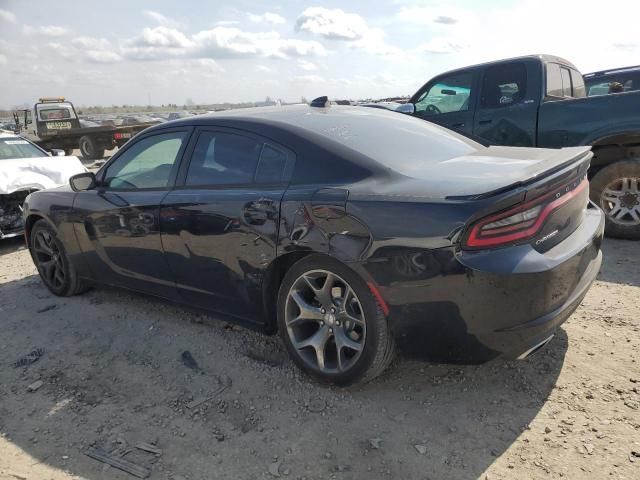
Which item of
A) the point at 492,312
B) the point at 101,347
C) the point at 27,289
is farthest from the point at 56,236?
the point at 492,312

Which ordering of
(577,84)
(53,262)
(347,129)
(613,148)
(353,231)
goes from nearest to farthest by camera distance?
(353,231)
(347,129)
(53,262)
(613,148)
(577,84)

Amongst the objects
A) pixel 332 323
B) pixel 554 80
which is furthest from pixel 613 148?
pixel 332 323

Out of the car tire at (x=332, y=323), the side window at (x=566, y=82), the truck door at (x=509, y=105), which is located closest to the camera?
the car tire at (x=332, y=323)

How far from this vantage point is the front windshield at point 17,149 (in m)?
7.37

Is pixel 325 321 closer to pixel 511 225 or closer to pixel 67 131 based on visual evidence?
pixel 511 225

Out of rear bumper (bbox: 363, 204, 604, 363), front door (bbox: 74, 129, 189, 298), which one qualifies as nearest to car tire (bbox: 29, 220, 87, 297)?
front door (bbox: 74, 129, 189, 298)

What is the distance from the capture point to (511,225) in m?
2.33

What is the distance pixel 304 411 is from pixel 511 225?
1437 mm

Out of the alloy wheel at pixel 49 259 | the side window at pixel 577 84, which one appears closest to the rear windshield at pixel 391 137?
the alloy wheel at pixel 49 259

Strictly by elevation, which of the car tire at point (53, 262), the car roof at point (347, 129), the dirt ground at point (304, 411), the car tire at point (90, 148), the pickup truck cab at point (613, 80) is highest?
the pickup truck cab at point (613, 80)

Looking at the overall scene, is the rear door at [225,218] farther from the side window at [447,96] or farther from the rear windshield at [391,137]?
the side window at [447,96]

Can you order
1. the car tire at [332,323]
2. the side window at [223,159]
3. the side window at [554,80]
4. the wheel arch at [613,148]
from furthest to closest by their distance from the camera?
the side window at [554,80]
the wheel arch at [613,148]
the side window at [223,159]
the car tire at [332,323]

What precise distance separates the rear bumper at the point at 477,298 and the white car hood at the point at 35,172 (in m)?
5.87

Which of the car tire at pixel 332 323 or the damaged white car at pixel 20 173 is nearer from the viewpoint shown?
the car tire at pixel 332 323
